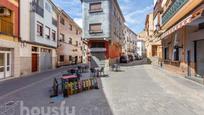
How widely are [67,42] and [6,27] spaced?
1940 cm

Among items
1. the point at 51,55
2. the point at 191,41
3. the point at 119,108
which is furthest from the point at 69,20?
the point at 119,108

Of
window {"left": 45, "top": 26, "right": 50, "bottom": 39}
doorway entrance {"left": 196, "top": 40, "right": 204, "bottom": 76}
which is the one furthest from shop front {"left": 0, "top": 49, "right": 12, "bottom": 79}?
doorway entrance {"left": 196, "top": 40, "right": 204, "bottom": 76}

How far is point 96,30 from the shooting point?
29.1 meters

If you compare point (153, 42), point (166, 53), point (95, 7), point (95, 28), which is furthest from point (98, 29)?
point (153, 42)

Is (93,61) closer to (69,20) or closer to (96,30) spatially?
(96,30)

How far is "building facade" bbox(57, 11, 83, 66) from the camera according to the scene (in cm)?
3106

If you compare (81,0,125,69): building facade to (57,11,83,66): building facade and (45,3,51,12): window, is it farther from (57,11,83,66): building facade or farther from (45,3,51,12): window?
(45,3,51,12): window

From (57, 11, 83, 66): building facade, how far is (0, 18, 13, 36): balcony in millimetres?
14128

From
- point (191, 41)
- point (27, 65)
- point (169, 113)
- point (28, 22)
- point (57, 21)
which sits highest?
point (57, 21)

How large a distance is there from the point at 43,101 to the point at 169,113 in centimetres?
497

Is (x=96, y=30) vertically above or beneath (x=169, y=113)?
above

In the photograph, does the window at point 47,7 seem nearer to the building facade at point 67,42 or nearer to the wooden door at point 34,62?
the building facade at point 67,42

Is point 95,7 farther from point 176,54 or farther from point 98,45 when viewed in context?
point 176,54

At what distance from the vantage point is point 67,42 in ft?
114
